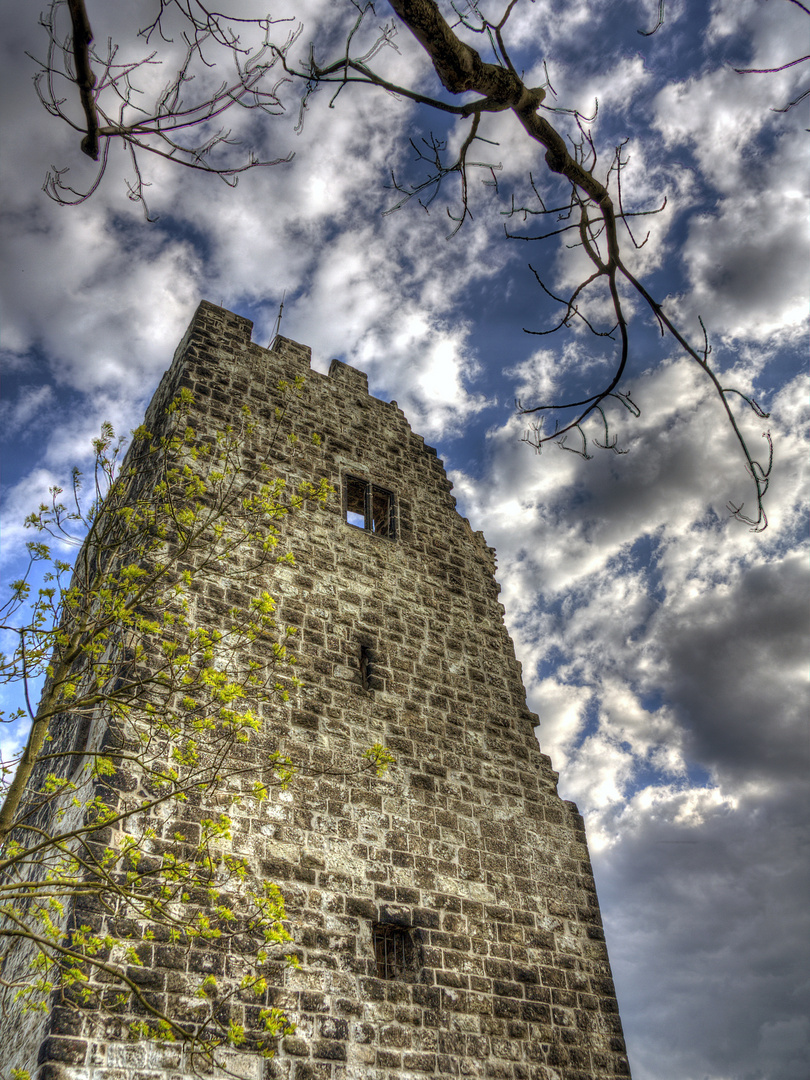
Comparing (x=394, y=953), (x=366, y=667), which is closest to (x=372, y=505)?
(x=366, y=667)

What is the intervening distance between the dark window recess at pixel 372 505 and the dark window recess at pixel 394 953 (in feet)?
12.6

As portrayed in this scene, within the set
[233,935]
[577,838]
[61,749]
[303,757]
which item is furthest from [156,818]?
[577,838]

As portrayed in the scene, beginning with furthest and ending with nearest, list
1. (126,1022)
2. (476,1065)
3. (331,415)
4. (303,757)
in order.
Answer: (331,415) → (303,757) → (476,1065) → (126,1022)

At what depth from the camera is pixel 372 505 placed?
8320 millimetres

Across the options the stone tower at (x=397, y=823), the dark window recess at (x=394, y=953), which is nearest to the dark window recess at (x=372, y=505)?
the stone tower at (x=397, y=823)

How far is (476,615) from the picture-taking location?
8125 millimetres

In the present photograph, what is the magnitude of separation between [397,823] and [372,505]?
348 cm

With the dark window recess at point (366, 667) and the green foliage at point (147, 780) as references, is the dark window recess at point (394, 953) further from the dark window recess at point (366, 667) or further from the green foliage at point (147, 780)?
the dark window recess at point (366, 667)

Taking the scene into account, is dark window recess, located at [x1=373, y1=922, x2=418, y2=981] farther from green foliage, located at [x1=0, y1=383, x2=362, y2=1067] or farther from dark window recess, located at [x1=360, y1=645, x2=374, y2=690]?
dark window recess, located at [x1=360, y1=645, x2=374, y2=690]

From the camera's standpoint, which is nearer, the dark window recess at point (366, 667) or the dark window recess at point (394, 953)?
the dark window recess at point (394, 953)

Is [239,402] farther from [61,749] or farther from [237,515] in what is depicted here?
[61,749]

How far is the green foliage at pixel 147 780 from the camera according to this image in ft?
13.3

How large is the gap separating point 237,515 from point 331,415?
7.47 ft

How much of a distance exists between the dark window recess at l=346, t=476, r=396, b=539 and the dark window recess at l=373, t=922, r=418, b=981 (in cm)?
384
